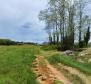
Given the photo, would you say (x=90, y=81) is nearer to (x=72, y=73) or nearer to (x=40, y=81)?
(x=72, y=73)

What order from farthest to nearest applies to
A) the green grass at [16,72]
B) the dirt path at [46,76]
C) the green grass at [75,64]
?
the green grass at [75,64] → the dirt path at [46,76] → the green grass at [16,72]

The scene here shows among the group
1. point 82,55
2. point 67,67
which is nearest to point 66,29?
point 82,55

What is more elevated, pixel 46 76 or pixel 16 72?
pixel 16 72

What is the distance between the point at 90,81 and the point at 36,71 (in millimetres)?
4316

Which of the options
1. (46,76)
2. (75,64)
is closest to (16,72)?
(46,76)

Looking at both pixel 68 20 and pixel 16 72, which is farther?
pixel 68 20

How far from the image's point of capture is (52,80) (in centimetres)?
2512

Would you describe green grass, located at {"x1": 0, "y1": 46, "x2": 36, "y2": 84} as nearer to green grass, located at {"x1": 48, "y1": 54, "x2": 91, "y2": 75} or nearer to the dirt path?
the dirt path

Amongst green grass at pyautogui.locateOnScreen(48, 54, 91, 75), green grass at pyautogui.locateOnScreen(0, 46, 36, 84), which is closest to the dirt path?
green grass at pyautogui.locateOnScreen(0, 46, 36, 84)

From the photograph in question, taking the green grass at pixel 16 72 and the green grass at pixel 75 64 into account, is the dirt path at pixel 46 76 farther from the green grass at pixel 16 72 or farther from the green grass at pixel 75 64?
the green grass at pixel 75 64

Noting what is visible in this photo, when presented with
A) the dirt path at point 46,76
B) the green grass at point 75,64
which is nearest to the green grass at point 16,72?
the dirt path at point 46,76

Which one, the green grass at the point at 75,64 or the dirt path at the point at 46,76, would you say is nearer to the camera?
the dirt path at the point at 46,76

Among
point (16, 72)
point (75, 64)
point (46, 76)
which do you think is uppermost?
point (75, 64)

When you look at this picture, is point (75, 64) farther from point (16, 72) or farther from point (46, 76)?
point (16, 72)
